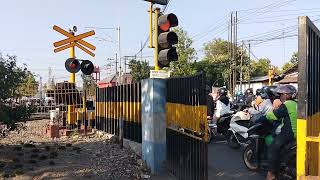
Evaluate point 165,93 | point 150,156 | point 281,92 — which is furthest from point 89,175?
point 281,92

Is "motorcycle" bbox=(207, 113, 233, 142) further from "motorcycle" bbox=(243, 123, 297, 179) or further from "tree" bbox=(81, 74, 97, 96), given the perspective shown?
"tree" bbox=(81, 74, 97, 96)

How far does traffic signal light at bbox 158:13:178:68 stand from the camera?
8.61 meters

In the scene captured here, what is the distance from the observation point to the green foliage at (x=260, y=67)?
69.2 m

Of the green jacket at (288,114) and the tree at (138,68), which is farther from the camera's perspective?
the tree at (138,68)

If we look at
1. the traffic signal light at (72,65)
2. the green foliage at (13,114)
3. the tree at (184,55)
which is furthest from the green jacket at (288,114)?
the tree at (184,55)

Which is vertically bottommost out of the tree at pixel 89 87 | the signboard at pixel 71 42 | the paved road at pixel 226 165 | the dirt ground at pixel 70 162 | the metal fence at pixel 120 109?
the paved road at pixel 226 165

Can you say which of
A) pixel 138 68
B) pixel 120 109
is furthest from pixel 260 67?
pixel 120 109

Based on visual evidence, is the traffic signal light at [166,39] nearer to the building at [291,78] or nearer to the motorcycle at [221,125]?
the motorcycle at [221,125]

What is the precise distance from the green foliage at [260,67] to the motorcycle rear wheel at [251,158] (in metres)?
60.3

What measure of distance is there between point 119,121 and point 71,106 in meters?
4.13

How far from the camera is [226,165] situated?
389 inches

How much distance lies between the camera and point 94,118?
53.3 ft

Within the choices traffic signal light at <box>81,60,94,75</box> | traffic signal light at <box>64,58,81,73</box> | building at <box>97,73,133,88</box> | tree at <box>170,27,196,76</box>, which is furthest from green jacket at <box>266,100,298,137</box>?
tree at <box>170,27,196,76</box>

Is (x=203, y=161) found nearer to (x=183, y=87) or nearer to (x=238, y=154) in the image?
(x=183, y=87)
